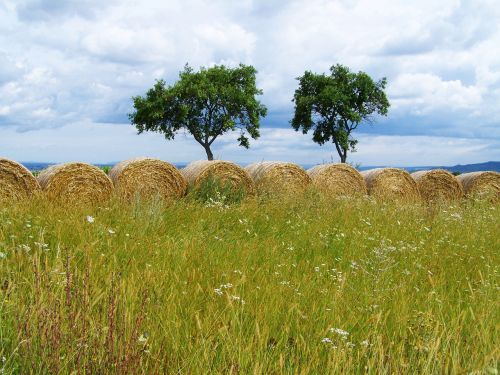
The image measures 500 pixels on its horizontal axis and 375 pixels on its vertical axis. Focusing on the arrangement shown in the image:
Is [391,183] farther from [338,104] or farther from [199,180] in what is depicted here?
[338,104]

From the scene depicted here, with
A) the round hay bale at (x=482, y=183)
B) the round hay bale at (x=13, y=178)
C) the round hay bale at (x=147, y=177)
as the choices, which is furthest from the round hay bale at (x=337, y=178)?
the round hay bale at (x=13, y=178)

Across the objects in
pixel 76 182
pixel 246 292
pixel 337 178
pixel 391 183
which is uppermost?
pixel 76 182

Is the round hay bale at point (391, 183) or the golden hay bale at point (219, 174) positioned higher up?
the golden hay bale at point (219, 174)

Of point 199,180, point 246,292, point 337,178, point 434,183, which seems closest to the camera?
point 246,292

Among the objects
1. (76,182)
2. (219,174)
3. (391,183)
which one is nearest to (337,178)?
(391,183)

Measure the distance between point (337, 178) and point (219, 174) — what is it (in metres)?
5.12

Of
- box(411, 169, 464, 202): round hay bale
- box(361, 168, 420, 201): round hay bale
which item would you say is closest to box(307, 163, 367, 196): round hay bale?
box(361, 168, 420, 201): round hay bale

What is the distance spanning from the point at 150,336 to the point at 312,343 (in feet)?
3.33

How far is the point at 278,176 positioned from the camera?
1673cm

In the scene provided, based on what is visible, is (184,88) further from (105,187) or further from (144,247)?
(144,247)

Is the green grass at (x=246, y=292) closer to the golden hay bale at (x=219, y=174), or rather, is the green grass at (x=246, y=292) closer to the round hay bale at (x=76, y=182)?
the golden hay bale at (x=219, y=174)

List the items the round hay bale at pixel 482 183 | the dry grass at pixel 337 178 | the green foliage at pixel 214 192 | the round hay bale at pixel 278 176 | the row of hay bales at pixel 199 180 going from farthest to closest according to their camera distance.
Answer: the round hay bale at pixel 482 183 < the dry grass at pixel 337 178 < the round hay bale at pixel 278 176 < the green foliage at pixel 214 192 < the row of hay bales at pixel 199 180

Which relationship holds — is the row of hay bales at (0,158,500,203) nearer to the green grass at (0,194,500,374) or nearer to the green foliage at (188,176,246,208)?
the green foliage at (188,176,246,208)

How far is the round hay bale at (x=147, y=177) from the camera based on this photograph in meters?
14.4
